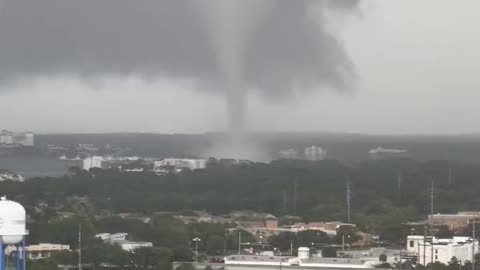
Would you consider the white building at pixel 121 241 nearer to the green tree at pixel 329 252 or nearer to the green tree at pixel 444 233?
the green tree at pixel 329 252

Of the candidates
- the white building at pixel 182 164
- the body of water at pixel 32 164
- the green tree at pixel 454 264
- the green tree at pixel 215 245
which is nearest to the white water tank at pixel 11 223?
the green tree at pixel 454 264

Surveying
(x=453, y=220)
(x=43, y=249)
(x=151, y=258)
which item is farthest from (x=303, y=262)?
(x=453, y=220)

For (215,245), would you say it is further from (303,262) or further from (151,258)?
(303,262)

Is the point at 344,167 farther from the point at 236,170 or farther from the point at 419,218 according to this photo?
the point at 419,218

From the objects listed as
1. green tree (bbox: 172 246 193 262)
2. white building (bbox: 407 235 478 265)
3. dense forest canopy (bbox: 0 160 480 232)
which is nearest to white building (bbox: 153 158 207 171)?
dense forest canopy (bbox: 0 160 480 232)

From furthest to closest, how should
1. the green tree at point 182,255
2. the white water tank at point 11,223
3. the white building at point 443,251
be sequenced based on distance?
the green tree at point 182,255, the white building at point 443,251, the white water tank at point 11,223

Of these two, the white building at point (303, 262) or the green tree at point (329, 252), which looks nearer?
the white building at point (303, 262)

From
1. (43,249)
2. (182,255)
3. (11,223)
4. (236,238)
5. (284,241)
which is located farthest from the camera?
(236,238)

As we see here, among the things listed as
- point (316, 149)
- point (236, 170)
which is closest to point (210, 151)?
point (316, 149)

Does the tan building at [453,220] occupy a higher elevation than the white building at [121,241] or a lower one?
higher

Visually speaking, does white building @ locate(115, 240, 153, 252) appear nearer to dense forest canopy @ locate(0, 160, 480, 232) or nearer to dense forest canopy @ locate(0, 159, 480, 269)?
dense forest canopy @ locate(0, 159, 480, 269)
